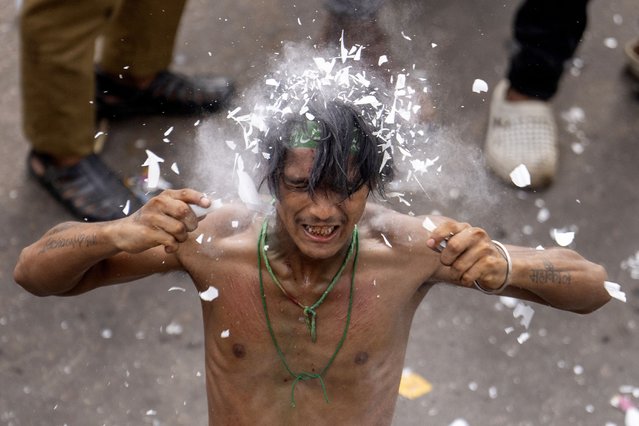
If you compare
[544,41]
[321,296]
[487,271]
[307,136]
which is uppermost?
[307,136]

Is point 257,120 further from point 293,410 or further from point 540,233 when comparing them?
point 540,233

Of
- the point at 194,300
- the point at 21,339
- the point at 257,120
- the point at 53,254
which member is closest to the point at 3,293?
the point at 21,339

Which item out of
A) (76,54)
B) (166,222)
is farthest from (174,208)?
(76,54)

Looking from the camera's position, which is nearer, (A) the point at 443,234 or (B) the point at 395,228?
(A) the point at 443,234

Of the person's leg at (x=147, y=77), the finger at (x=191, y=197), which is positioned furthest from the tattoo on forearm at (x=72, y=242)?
the person's leg at (x=147, y=77)

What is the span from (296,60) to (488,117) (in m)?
2.15

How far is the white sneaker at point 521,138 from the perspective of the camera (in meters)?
4.61

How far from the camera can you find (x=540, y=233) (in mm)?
4438

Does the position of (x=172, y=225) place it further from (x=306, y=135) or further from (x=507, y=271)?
(x=507, y=271)

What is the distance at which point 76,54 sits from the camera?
402 cm

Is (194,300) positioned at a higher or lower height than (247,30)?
lower

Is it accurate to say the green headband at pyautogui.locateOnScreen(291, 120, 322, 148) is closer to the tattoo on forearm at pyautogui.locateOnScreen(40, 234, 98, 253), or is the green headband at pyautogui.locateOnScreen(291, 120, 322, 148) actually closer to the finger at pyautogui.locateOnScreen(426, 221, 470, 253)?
the finger at pyautogui.locateOnScreen(426, 221, 470, 253)

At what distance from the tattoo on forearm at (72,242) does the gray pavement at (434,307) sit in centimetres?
71

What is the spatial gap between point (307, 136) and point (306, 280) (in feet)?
1.32
